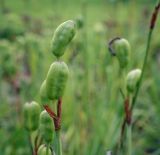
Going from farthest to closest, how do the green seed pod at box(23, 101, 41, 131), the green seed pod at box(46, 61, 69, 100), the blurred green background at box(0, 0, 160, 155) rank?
the blurred green background at box(0, 0, 160, 155), the green seed pod at box(23, 101, 41, 131), the green seed pod at box(46, 61, 69, 100)

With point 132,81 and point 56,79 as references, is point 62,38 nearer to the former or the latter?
point 56,79

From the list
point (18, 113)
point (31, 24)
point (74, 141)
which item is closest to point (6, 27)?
point (31, 24)

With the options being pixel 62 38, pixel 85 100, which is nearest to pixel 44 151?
pixel 62 38

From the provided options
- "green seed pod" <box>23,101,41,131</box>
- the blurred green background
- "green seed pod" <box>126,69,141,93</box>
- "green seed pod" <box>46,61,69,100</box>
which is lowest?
the blurred green background

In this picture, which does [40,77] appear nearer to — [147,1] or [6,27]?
[6,27]

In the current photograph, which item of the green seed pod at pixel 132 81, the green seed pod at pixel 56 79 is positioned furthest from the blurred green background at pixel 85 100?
the green seed pod at pixel 56 79


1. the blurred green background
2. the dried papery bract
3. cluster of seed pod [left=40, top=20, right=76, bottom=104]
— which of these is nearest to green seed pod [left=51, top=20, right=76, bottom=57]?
cluster of seed pod [left=40, top=20, right=76, bottom=104]

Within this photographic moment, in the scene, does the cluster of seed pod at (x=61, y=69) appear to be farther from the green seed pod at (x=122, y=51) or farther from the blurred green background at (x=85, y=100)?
the blurred green background at (x=85, y=100)

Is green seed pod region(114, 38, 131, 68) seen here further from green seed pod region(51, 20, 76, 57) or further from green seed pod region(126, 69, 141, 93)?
green seed pod region(51, 20, 76, 57)
